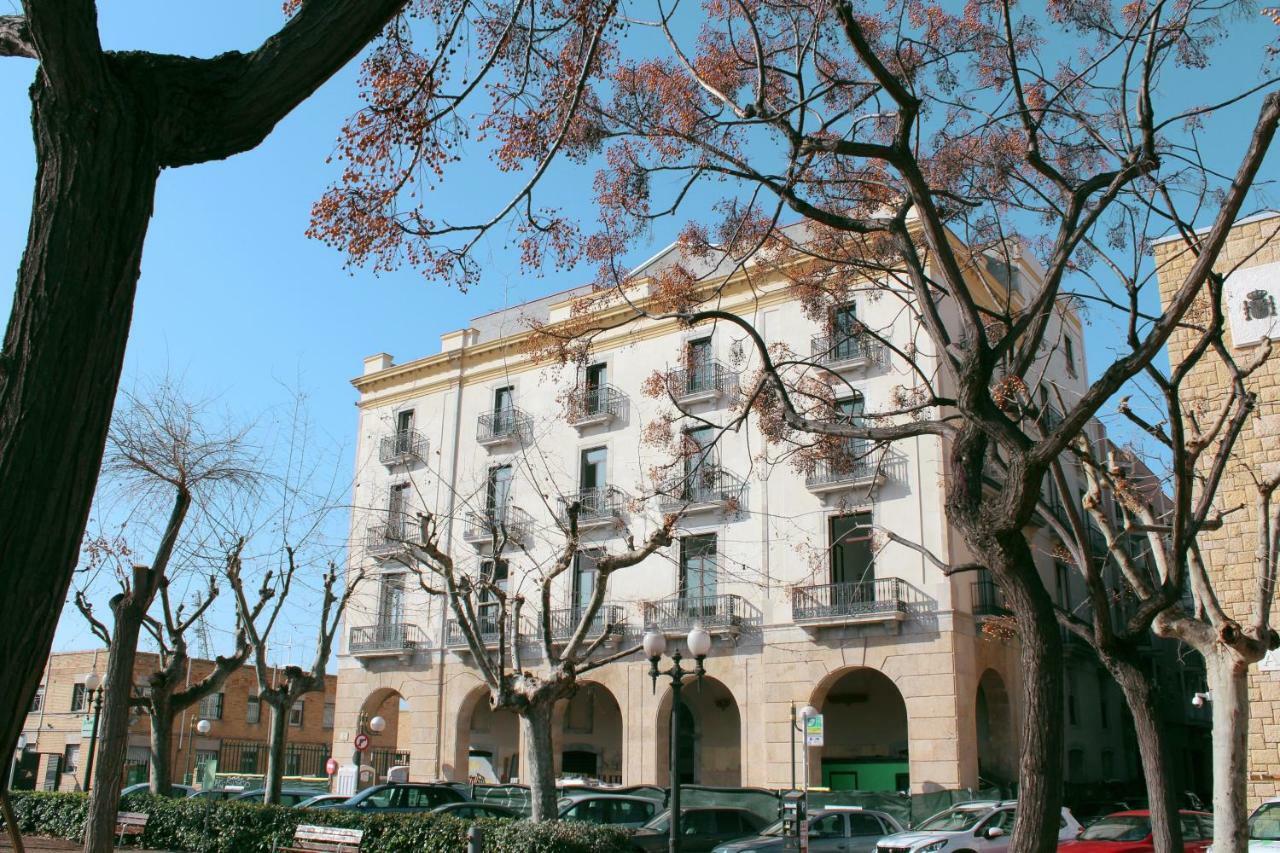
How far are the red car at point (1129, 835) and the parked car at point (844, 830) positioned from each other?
3.16 m

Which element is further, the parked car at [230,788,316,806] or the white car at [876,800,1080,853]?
the parked car at [230,788,316,806]

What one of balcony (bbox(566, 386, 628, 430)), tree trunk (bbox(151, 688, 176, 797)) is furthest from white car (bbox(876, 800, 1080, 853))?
balcony (bbox(566, 386, 628, 430))

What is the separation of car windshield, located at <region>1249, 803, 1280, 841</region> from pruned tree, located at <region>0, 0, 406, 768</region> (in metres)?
16.6

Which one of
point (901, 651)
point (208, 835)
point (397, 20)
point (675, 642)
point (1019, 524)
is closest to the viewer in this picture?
point (397, 20)

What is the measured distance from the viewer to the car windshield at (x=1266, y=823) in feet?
Answer: 51.7

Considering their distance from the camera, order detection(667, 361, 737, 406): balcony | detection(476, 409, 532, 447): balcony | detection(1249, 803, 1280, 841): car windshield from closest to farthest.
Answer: detection(1249, 803, 1280, 841): car windshield, detection(667, 361, 737, 406): balcony, detection(476, 409, 532, 447): balcony

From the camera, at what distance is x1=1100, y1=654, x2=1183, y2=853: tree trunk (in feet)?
38.3

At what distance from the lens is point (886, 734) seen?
31.1 metres

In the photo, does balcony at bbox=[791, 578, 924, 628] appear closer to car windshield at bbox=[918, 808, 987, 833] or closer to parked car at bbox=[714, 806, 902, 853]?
car windshield at bbox=[918, 808, 987, 833]

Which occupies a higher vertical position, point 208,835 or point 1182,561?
point 1182,561

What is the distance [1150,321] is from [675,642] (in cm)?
2099

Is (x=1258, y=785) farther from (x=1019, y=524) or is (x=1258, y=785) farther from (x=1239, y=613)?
(x=1019, y=524)

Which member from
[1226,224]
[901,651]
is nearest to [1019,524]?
[1226,224]

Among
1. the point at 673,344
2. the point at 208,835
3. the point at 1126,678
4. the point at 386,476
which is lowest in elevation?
the point at 208,835
